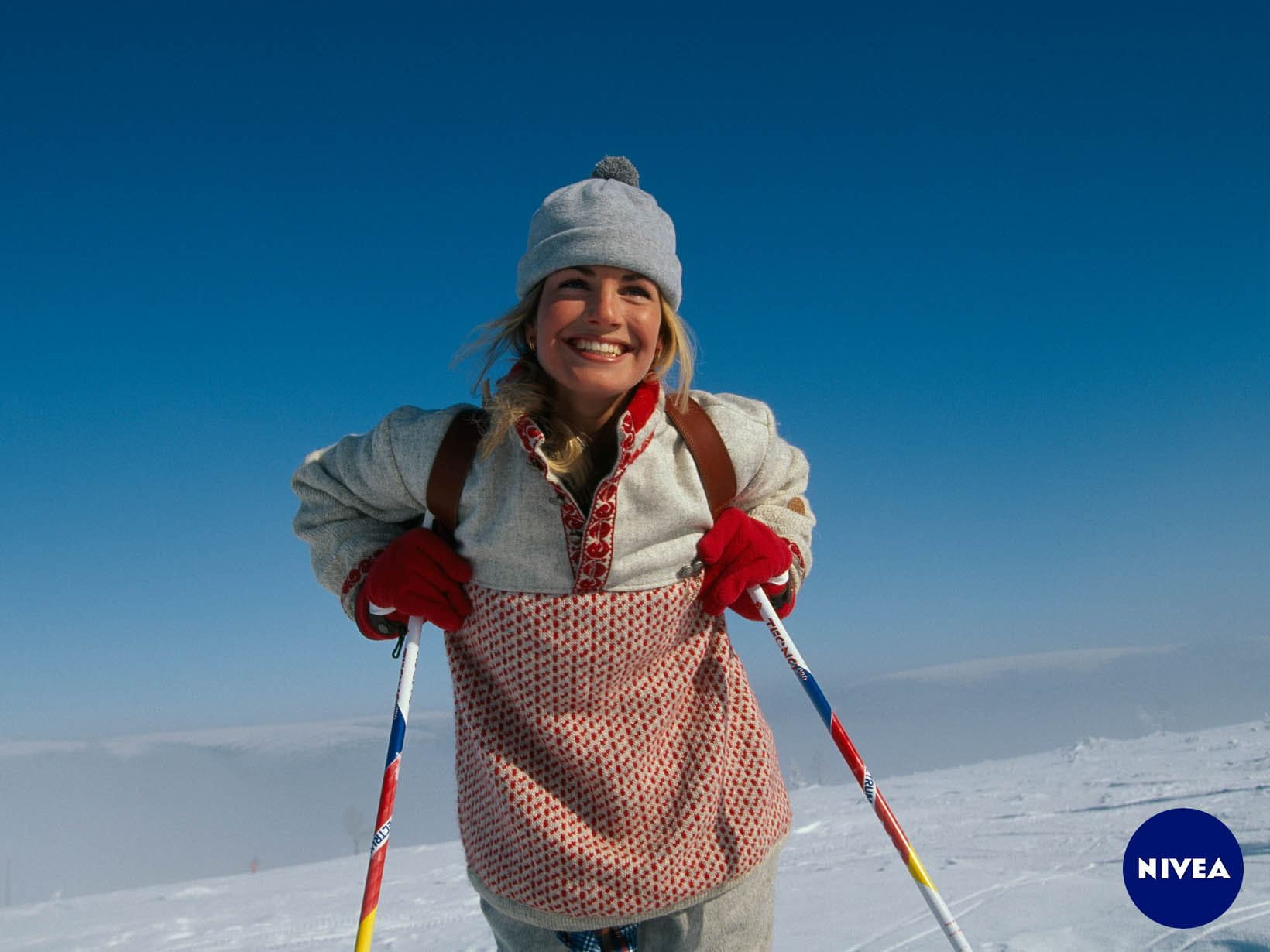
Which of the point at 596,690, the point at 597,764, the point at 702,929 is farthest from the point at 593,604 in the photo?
the point at 702,929

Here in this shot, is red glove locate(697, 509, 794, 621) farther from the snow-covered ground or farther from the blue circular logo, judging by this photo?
the blue circular logo

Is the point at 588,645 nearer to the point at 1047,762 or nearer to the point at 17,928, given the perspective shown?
the point at 17,928

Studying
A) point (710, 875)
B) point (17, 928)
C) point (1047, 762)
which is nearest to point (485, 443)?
point (710, 875)

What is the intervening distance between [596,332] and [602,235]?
22cm

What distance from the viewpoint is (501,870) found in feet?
6.48

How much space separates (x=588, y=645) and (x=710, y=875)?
0.58 metres

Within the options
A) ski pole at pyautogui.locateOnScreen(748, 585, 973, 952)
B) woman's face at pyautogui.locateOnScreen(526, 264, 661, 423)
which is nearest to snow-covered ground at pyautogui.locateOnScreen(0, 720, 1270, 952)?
ski pole at pyautogui.locateOnScreen(748, 585, 973, 952)

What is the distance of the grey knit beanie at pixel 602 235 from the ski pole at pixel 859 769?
32.3 inches

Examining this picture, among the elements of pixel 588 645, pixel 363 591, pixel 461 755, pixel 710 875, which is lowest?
pixel 710 875

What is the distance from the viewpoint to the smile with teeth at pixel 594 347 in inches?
80.3

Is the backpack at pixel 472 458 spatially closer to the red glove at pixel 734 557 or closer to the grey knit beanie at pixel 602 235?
the red glove at pixel 734 557

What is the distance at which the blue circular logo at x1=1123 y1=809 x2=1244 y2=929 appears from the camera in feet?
10.4

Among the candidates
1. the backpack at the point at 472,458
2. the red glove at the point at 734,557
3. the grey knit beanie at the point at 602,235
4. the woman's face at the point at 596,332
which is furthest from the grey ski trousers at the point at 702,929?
the grey knit beanie at the point at 602,235

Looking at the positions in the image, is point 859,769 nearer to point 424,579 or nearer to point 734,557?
point 734,557
